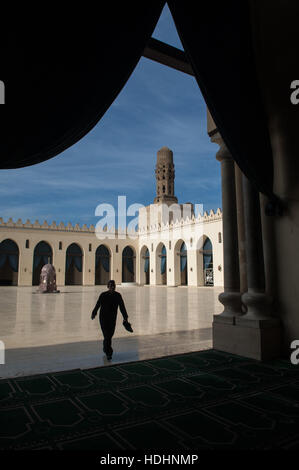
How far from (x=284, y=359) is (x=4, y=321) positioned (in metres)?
5.60

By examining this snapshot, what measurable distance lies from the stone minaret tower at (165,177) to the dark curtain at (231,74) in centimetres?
3311

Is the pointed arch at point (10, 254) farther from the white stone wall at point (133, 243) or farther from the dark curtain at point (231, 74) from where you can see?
the dark curtain at point (231, 74)

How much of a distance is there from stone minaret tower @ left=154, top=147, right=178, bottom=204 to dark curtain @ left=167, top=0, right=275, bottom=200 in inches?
1304

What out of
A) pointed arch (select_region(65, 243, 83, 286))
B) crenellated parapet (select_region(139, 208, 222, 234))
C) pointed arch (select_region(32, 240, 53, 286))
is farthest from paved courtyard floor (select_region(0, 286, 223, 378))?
pointed arch (select_region(65, 243, 83, 286))

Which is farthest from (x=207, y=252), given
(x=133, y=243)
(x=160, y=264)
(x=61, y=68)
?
(x=61, y=68)

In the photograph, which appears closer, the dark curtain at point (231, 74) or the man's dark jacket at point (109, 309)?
the dark curtain at point (231, 74)

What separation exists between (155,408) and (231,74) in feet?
12.3

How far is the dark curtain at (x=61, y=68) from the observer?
264 cm

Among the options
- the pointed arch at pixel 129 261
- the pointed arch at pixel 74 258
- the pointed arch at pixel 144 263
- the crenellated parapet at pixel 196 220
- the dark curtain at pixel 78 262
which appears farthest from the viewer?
the pointed arch at pixel 129 261

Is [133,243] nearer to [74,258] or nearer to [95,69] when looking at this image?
[74,258]

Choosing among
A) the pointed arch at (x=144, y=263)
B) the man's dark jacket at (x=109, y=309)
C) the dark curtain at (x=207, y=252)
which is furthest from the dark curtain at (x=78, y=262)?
the man's dark jacket at (x=109, y=309)

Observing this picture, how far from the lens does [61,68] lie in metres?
2.92
